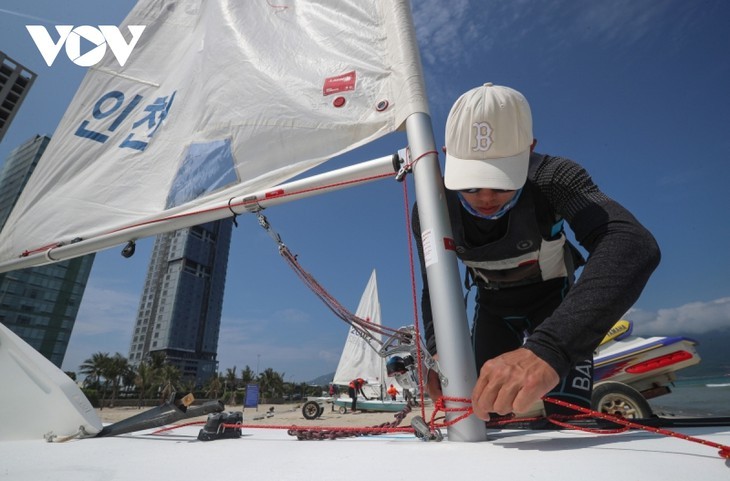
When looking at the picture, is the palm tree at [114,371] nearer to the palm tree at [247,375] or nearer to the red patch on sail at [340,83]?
the palm tree at [247,375]

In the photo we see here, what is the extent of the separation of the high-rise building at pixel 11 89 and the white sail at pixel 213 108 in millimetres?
69434

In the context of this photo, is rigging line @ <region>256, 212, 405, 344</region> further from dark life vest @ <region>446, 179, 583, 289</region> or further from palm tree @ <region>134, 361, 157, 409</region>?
palm tree @ <region>134, 361, 157, 409</region>

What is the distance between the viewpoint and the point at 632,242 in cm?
98

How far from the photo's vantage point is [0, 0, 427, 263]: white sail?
5.97 ft

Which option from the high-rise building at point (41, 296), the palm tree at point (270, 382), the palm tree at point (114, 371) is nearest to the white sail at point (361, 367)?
the palm tree at point (114, 371)

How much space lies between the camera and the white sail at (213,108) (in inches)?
71.6

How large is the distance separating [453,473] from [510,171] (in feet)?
3.06

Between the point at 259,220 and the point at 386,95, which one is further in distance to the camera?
the point at 259,220

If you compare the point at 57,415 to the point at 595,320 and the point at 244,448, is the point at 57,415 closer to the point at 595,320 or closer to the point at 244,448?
the point at 244,448

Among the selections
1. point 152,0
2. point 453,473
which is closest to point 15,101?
point 152,0

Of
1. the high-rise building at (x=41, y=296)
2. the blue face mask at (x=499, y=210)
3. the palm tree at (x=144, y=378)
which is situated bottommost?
the blue face mask at (x=499, y=210)

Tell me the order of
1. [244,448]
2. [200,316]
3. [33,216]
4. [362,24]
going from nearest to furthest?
[244,448], [362,24], [33,216], [200,316]

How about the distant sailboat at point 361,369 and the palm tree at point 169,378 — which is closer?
the distant sailboat at point 361,369

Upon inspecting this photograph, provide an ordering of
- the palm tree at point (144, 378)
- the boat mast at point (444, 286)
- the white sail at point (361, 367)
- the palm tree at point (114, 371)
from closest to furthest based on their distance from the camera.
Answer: the boat mast at point (444, 286)
the white sail at point (361, 367)
the palm tree at point (114, 371)
the palm tree at point (144, 378)
